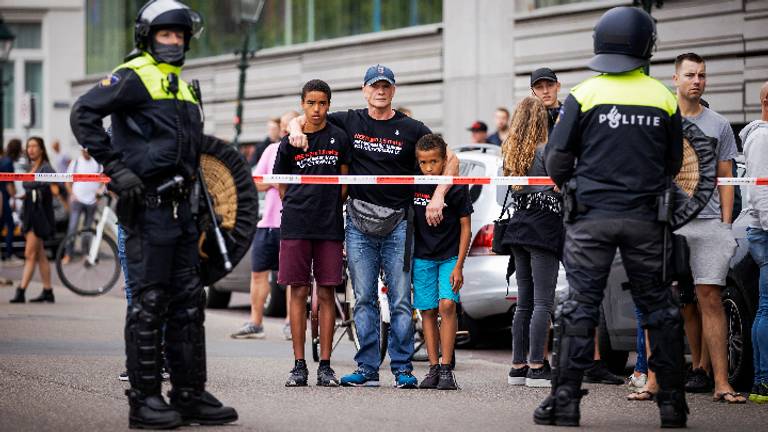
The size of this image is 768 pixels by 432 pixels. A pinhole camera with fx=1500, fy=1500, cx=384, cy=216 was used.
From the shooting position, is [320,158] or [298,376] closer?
[298,376]

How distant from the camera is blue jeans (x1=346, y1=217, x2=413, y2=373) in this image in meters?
9.77

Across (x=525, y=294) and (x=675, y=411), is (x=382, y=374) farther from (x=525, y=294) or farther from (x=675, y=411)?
(x=675, y=411)

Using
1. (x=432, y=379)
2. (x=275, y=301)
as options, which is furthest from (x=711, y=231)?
(x=275, y=301)

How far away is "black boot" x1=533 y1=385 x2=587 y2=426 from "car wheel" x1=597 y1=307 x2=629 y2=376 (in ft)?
9.07

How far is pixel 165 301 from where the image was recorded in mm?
7461

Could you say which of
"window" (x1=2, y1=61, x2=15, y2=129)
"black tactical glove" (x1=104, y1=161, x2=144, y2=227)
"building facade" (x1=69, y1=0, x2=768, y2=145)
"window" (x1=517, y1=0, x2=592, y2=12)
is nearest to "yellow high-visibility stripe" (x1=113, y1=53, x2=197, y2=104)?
"black tactical glove" (x1=104, y1=161, x2=144, y2=227)

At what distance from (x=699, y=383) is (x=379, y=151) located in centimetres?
251

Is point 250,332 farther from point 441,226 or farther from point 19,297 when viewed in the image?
point 19,297

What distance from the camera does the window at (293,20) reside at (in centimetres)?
2841

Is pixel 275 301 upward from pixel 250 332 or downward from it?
upward

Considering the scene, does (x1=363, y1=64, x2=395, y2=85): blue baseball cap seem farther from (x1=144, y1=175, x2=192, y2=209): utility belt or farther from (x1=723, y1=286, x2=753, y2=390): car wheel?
(x1=723, y1=286, x2=753, y2=390): car wheel

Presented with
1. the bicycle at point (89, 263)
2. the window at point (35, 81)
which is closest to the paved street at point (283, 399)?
the bicycle at point (89, 263)

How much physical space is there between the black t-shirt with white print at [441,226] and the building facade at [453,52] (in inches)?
442

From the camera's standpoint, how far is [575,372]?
25.0ft
